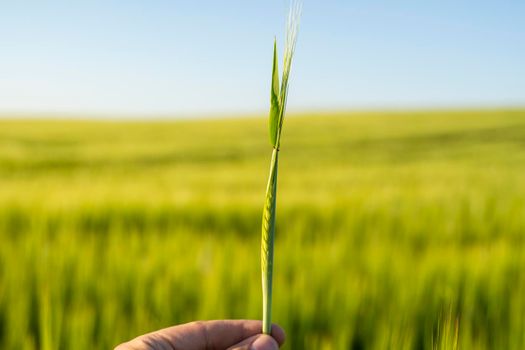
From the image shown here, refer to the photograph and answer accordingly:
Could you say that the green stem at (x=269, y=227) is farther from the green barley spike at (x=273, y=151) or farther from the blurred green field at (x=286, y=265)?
the blurred green field at (x=286, y=265)

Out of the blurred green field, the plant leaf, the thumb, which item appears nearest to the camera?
the plant leaf

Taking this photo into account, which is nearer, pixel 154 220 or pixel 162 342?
pixel 162 342

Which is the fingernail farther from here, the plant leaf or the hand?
the plant leaf

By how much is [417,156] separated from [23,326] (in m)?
8.41

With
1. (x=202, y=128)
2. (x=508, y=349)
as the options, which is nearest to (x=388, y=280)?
(x=508, y=349)

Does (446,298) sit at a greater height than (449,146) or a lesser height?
greater

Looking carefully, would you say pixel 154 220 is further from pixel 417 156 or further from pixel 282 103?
pixel 417 156

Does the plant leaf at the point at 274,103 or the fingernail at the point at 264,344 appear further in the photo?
the fingernail at the point at 264,344

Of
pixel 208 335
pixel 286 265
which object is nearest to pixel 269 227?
pixel 208 335

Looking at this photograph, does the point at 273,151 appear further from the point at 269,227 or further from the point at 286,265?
the point at 286,265

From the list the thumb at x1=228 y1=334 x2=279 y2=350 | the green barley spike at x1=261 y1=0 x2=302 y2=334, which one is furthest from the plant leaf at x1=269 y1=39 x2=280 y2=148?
the thumb at x1=228 y1=334 x2=279 y2=350

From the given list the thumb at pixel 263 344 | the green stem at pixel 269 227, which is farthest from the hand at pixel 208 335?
the green stem at pixel 269 227

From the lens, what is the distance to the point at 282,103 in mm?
414

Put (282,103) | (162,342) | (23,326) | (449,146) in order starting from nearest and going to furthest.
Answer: (282,103) < (162,342) < (23,326) < (449,146)
